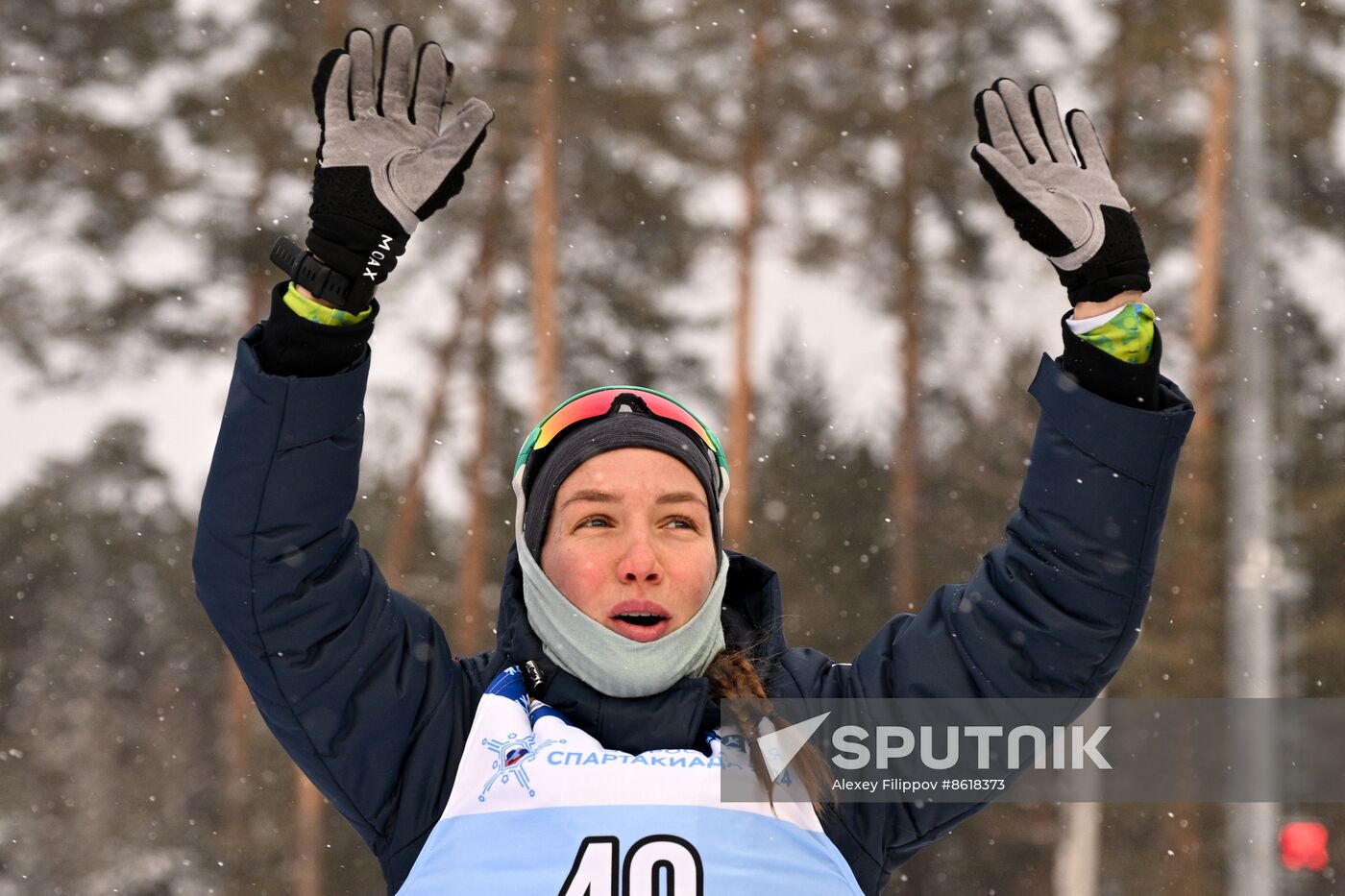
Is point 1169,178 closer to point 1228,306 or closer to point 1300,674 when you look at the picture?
point 1228,306

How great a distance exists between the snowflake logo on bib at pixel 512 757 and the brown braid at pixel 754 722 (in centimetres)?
32

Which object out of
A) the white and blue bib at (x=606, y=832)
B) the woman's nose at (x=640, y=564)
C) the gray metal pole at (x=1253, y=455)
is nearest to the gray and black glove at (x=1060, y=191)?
the woman's nose at (x=640, y=564)

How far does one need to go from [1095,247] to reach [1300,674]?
14.7 m

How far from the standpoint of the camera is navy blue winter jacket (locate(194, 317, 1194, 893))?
2260 millimetres

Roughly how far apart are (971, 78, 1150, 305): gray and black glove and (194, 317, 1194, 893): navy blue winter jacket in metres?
0.17

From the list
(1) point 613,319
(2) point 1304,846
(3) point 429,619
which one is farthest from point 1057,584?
(1) point 613,319

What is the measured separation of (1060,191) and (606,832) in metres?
1.30

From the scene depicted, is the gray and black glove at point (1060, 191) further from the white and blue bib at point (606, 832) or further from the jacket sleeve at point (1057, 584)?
the white and blue bib at point (606, 832)

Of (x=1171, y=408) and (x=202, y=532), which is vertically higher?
(x=1171, y=408)

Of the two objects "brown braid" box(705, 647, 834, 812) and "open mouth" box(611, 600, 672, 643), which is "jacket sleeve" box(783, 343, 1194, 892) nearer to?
"brown braid" box(705, 647, 834, 812)

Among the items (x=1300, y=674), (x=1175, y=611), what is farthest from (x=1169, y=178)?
(x=1300, y=674)

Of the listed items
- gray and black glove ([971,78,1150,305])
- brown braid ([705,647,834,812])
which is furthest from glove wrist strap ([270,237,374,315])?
gray and black glove ([971,78,1150,305])

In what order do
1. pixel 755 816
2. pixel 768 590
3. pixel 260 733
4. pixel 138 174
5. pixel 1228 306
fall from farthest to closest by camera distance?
pixel 260 733 < pixel 1228 306 < pixel 138 174 < pixel 768 590 < pixel 755 816

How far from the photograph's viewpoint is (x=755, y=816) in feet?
7.46
